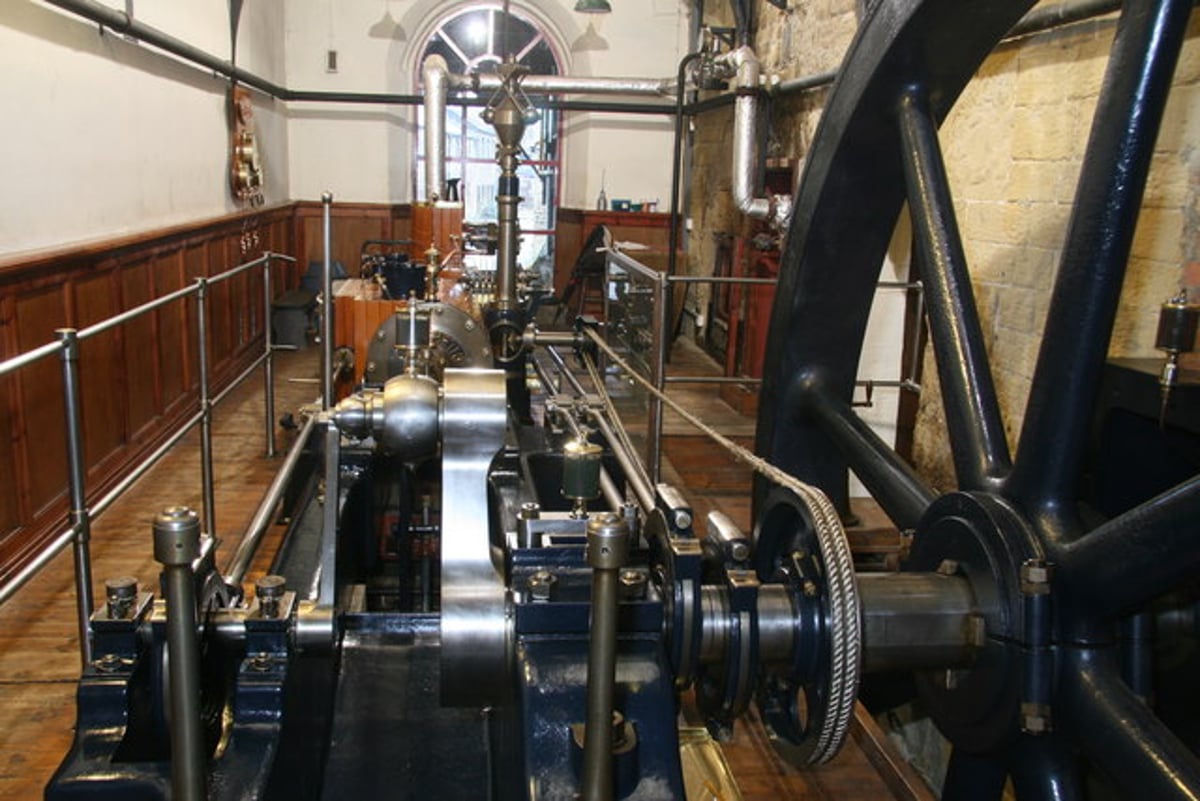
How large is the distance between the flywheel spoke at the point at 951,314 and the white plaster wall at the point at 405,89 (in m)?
7.12

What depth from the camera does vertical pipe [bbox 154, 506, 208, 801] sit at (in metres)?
0.70

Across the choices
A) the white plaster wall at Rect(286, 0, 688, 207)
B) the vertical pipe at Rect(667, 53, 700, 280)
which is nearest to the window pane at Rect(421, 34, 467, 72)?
the white plaster wall at Rect(286, 0, 688, 207)

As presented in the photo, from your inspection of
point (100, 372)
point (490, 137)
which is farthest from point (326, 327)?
point (490, 137)

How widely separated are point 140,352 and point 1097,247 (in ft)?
12.7

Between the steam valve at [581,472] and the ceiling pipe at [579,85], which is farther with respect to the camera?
the ceiling pipe at [579,85]

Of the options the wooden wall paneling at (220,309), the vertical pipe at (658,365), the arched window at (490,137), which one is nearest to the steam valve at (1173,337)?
the vertical pipe at (658,365)

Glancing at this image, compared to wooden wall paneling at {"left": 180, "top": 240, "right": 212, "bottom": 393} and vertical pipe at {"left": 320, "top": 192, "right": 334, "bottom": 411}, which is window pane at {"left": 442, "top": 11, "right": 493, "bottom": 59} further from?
vertical pipe at {"left": 320, "top": 192, "right": 334, "bottom": 411}

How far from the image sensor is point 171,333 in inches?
177

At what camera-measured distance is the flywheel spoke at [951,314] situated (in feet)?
3.73

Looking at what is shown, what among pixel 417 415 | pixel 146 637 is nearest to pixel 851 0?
pixel 417 415

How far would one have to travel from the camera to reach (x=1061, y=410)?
955mm

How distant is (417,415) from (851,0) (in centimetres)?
407

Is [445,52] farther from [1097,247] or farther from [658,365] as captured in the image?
[1097,247]

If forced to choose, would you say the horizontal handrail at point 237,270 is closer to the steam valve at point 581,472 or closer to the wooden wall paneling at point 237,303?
the wooden wall paneling at point 237,303
